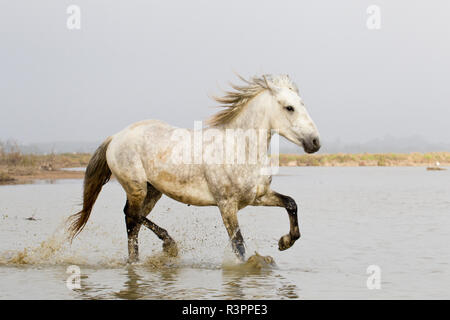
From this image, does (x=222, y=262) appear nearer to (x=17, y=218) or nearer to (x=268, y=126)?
(x=268, y=126)

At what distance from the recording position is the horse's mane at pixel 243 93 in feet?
24.7

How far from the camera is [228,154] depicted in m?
7.51

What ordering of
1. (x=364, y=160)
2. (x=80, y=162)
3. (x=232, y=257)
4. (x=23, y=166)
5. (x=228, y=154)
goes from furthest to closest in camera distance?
(x=364, y=160) < (x=80, y=162) < (x=23, y=166) < (x=232, y=257) < (x=228, y=154)

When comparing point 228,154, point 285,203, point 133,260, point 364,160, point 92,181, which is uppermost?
point 228,154

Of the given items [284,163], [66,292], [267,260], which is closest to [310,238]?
[267,260]

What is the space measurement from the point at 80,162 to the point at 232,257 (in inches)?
1264

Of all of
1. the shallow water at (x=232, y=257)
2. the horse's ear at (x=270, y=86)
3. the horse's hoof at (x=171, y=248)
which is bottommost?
the shallow water at (x=232, y=257)

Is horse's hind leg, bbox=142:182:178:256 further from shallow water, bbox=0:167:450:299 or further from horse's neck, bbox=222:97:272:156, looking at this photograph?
horse's neck, bbox=222:97:272:156

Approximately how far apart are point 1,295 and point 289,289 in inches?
114

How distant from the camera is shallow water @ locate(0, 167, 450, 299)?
6.55 meters

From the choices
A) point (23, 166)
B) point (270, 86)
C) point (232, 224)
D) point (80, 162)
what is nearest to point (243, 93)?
point (270, 86)

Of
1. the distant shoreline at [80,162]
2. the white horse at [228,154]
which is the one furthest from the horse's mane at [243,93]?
the distant shoreline at [80,162]

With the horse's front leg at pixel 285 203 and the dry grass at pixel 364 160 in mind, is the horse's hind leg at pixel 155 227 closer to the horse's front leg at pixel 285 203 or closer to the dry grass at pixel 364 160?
the horse's front leg at pixel 285 203

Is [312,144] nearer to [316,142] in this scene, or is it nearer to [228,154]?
[316,142]
